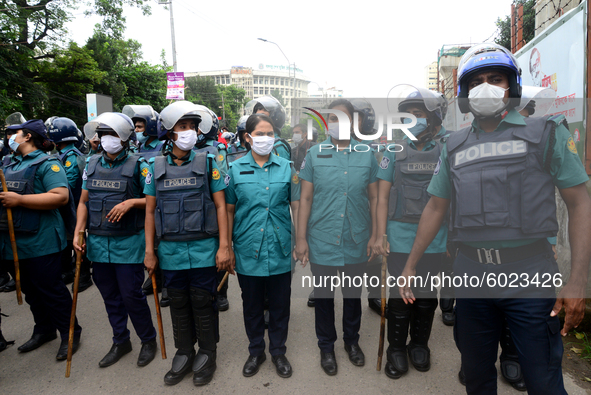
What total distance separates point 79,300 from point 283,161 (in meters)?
3.25

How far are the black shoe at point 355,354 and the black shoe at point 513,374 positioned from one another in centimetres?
102

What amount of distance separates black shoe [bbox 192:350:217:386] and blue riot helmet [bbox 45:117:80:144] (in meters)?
3.51

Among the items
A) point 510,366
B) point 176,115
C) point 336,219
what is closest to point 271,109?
point 176,115

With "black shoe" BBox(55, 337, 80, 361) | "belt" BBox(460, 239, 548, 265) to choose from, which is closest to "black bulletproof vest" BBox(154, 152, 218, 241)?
"black shoe" BBox(55, 337, 80, 361)

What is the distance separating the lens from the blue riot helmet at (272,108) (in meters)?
4.35

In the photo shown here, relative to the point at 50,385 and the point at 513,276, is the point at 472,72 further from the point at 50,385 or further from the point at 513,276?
the point at 50,385

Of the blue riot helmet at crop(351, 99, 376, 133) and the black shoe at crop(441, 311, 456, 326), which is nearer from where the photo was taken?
the blue riot helmet at crop(351, 99, 376, 133)

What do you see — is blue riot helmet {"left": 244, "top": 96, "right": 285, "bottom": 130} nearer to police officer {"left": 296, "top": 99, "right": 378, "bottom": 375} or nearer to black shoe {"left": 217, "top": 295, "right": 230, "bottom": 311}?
police officer {"left": 296, "top": 99, "right": 378, "bottom": 375}

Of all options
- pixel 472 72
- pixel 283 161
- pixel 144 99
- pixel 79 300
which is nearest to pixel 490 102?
pixel 472 72

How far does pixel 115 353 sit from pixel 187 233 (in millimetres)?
1326

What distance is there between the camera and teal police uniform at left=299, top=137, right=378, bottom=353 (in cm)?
284

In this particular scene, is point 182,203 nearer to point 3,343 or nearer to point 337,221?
point 337,221

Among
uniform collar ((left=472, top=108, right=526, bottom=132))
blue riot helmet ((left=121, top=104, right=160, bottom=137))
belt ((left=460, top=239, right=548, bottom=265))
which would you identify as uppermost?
blue riot helmet ((left=121, top=104, right=160, bottom=137))

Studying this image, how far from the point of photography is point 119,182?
3.01 m
